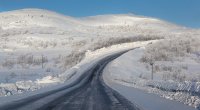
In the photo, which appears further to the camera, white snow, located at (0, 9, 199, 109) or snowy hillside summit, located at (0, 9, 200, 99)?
snowy hillside summit, located at (0, 9, 200, 99)

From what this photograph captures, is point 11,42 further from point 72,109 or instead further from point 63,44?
point 72,109

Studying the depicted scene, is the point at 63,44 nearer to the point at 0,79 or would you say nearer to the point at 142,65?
the point at 142,65

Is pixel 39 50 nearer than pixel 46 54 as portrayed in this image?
No

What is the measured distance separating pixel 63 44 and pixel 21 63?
34714 mm

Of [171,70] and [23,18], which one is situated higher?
[23,18]

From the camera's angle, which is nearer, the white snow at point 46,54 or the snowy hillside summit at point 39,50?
the white snow at point 46,54

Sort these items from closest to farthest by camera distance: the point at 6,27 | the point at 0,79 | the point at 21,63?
the point at 0,79 → the point at 21,63 → the point at 6,27

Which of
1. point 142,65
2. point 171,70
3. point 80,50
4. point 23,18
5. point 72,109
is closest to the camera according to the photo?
point 72,109

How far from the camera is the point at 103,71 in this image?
47.9 metres

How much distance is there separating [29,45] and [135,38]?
24.0 metres

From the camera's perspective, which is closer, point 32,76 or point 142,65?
point 32,76

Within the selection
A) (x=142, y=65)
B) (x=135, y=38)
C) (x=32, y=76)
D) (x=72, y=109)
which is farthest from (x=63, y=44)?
(x=72, y=109)

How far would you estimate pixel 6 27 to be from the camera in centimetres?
14075

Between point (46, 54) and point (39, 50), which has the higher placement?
point (39, 50)
